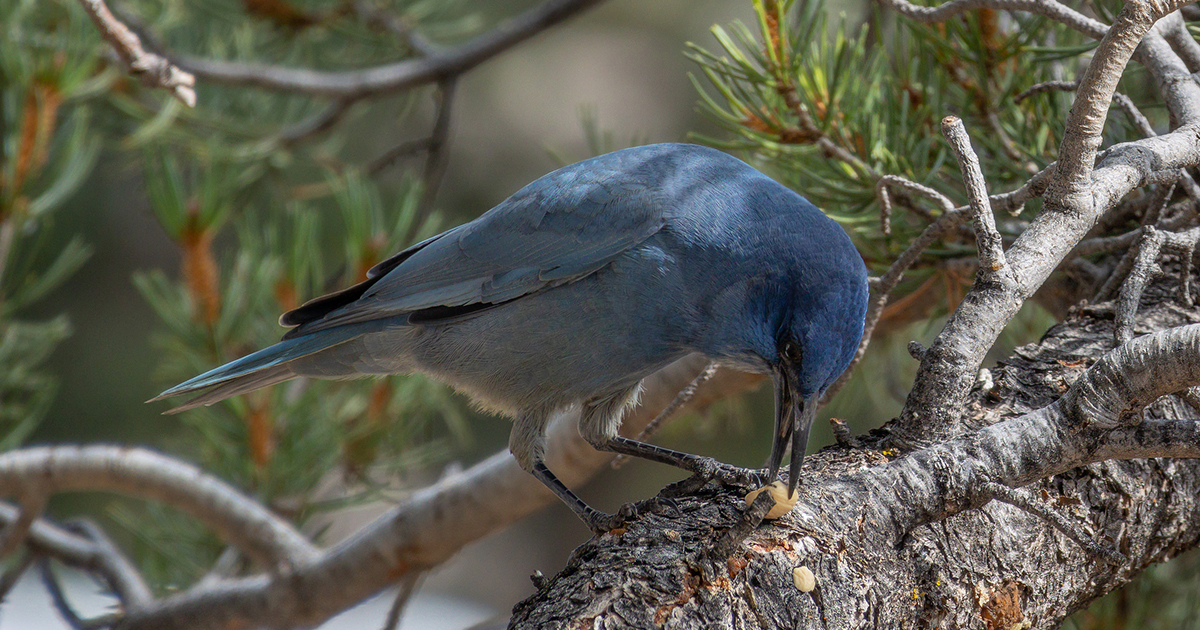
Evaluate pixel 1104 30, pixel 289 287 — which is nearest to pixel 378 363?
pixel 289 287

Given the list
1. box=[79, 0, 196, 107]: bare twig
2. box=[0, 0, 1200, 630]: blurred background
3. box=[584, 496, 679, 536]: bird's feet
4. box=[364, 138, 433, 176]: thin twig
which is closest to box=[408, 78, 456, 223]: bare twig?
box=[364, 138, 433, 176]: thin twig

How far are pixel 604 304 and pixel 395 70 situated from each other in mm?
1703

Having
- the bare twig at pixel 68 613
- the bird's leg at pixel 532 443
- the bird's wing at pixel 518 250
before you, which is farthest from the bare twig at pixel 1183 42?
the bare twig at pixel 68 613

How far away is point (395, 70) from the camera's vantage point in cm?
335

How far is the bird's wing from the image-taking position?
2164mm

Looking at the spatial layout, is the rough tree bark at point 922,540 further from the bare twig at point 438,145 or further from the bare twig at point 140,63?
the bare twig at point 438,145

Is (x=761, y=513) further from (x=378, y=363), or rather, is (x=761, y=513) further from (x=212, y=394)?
(x=212, y=394)

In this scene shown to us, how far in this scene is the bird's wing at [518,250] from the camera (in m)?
2.16

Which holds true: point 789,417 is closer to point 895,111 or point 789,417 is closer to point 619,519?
point 619,519

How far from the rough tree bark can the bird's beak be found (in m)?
0.13

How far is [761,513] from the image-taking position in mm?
1186

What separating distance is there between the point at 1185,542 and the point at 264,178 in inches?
140

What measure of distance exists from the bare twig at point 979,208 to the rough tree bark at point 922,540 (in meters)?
0.23

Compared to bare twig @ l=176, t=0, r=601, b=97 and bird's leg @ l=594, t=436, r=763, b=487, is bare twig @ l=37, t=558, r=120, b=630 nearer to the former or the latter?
bird's leg @ l=594, t=436, r=763, b=487
